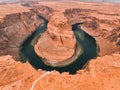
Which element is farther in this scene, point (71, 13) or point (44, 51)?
point (71, 13)

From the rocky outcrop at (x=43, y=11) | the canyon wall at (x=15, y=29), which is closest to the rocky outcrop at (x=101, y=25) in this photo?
the rocky outcrop at (x=43, y=11)

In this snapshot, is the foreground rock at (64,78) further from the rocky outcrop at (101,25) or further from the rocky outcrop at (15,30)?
the rocky outcrop at (101,25)

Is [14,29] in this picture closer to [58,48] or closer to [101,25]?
[58,48]

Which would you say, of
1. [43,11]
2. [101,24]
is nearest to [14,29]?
[43,11]

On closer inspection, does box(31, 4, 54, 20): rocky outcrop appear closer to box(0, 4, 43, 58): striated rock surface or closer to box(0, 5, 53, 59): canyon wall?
box(0, 5, 53, 59): canyon wall

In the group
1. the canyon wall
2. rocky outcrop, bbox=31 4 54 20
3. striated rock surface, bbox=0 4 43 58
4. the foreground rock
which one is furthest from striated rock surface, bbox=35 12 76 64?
rocky outcrop, bbox=31 4 54 20

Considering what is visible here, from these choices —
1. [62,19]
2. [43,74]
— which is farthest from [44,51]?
[43,74]

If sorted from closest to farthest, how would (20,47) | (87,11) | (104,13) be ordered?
(20,47) → (104,13) → (87,11)

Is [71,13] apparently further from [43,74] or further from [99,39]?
[43,74]
